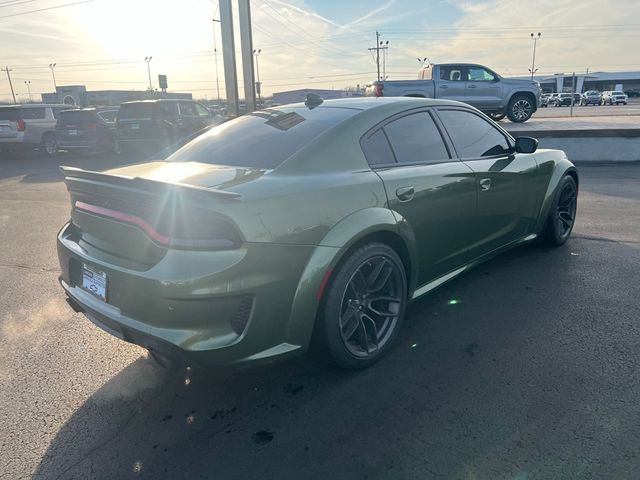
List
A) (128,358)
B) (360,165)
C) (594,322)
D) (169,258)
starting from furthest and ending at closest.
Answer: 1. (594,322)
2. (128,358)
3. (360,165)
4. (169,258)

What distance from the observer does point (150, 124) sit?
1367cm

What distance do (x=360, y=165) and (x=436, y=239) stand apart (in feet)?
2.66

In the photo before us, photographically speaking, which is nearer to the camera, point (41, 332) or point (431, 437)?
point (431, 437)

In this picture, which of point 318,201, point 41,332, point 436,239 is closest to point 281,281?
point 318,201

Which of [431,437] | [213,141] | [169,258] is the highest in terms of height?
[213,141]

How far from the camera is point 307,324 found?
2463 mm

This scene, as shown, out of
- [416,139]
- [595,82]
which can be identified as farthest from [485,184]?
[595,82]

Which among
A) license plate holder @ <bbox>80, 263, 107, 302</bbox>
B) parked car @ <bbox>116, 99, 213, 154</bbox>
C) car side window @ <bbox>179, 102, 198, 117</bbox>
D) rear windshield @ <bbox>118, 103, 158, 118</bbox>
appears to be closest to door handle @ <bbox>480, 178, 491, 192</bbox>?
license plate holder @ <bbox>80, 263, 107, 302</bbox>

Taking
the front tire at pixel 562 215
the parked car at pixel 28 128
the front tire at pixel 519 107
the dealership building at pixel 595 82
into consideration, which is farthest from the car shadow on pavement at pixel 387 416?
the dealership building at pixel 595 82

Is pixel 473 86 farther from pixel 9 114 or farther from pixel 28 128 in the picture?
pixel 9 114

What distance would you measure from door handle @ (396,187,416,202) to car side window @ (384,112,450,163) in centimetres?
23

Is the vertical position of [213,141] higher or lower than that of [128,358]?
higher

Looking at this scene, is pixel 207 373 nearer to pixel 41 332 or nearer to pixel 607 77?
pixel 41 332

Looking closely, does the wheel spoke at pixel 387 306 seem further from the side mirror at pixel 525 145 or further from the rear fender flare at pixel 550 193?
the rear fender flare at pixel 550 193
